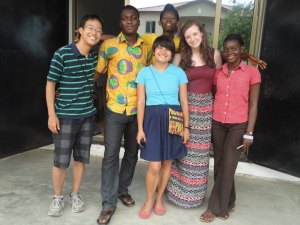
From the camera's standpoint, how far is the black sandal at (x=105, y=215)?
284cm

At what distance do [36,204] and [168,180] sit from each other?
1.30 metres

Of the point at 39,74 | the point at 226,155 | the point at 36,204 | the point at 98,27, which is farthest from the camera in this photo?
the point at 39,74

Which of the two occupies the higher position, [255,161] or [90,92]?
[90,92]

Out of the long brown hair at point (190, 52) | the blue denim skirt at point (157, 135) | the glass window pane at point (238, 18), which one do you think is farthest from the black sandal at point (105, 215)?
the glass window pane at point (238, 18)

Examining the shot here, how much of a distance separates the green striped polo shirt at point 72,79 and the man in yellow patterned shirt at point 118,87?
0.17 m

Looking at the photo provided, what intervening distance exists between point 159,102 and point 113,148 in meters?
0.59

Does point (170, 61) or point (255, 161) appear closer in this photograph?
point (170, 61)

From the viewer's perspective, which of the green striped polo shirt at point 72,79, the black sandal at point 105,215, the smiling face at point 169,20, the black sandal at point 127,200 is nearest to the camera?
the green striped polo shirt at point 72,79

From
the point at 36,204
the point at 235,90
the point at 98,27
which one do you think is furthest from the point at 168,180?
the point at 98,27

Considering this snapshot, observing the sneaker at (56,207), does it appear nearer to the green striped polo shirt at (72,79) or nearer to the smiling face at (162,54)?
the green striped polo shirt at (72,79)

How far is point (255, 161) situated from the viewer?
437 cm

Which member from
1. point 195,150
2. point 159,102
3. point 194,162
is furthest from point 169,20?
point 194,162

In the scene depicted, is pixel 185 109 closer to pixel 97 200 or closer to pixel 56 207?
pixel 97 200

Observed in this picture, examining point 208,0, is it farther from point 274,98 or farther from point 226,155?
point 226,155
